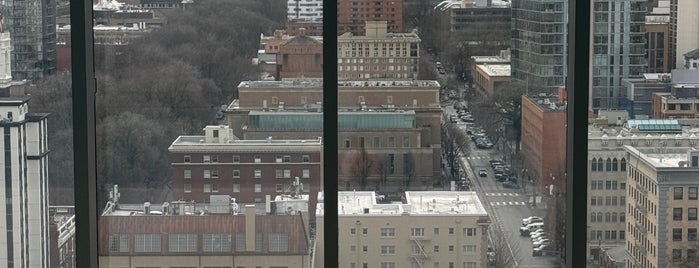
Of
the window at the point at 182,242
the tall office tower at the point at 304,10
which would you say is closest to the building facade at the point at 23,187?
the window at the point at 182,242

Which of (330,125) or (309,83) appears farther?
(309,83)

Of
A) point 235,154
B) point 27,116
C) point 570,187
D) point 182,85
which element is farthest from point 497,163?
point 27,116

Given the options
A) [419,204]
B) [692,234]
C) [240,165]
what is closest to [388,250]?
[419,204]

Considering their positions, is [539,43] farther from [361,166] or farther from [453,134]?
[361,166]

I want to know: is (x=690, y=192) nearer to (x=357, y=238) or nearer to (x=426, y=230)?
(x=426, y=230)

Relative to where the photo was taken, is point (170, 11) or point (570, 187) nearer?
point (570, 187)

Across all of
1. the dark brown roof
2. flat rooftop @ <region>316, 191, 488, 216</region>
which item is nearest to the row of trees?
the dark brown roof
